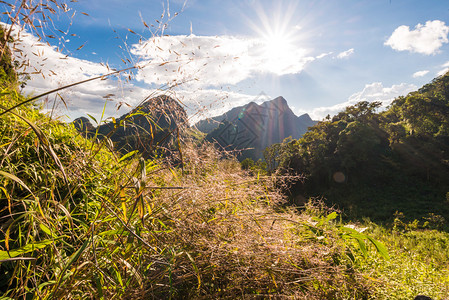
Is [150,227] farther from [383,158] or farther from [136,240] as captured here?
[383,158]

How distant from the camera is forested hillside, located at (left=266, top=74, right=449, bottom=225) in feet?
70.2

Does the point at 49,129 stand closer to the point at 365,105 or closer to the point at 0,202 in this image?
the point at 0,202

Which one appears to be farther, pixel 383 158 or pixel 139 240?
pixel 383 158

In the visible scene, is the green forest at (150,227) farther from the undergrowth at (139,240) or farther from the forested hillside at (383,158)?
the forested hillside at (383,158)

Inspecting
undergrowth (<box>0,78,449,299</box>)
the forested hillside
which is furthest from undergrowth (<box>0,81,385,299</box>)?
the forested hillside

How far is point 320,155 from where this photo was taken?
2848 cm

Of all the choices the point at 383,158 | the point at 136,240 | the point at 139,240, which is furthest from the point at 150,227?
the point at 383,158

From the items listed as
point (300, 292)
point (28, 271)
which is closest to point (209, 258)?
point (300, 292)

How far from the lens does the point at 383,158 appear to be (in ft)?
91.1

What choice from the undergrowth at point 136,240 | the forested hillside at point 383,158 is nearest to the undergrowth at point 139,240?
the undergrowth at point 136,240

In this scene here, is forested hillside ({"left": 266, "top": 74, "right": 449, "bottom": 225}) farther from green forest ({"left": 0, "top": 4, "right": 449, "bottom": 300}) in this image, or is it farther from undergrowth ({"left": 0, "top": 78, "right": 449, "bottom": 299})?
undergrowth ({"left": 0, "top": 78, "right": 449, "bottom": 299})

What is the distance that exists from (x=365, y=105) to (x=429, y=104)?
8.24m

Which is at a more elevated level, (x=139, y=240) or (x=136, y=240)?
(x=139, y=240)

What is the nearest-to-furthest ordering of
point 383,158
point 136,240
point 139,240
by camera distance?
1. point 139,240
2. point 136,240
3. point 383,158
